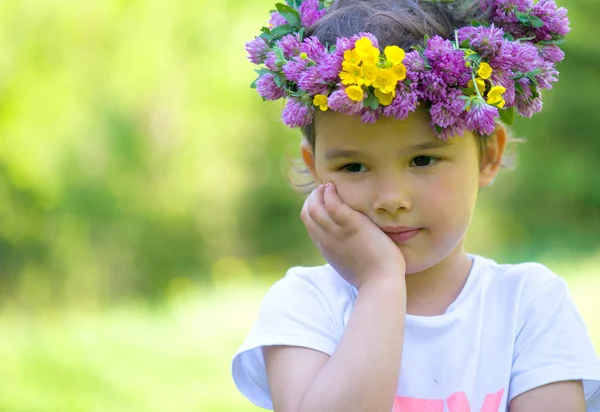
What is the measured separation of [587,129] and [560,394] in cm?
773

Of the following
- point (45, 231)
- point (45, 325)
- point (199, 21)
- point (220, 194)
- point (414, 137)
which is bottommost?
point (414, 137)

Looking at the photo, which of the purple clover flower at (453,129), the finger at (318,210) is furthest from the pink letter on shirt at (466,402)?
the purple clover flower at (453,129)

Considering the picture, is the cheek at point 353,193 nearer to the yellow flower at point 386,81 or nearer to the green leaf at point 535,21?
the yellow flower at point 386,81

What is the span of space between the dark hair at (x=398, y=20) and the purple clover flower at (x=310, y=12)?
0.10 feet

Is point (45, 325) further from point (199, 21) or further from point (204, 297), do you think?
point (199, 21)

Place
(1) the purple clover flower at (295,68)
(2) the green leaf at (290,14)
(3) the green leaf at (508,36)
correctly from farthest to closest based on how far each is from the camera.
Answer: (2) the green leaf at (290,14) → (3) the green leaf at (508,36) → (1) the purple clover flower at (295,68)

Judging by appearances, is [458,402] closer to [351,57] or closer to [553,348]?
[553,348]

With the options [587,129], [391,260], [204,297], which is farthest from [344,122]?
[587,129]

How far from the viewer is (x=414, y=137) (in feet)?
6.61

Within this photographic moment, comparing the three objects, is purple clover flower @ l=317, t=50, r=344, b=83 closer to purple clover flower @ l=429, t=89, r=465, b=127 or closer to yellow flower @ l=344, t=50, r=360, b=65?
→ yellow flower @ l=344, t=50, r=360, b=65

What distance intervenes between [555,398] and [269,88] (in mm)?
1097

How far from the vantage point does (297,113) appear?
2092 millimetres

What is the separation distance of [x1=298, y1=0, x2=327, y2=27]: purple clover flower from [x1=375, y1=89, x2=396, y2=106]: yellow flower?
433 mm

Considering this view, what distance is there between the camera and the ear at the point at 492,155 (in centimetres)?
229
